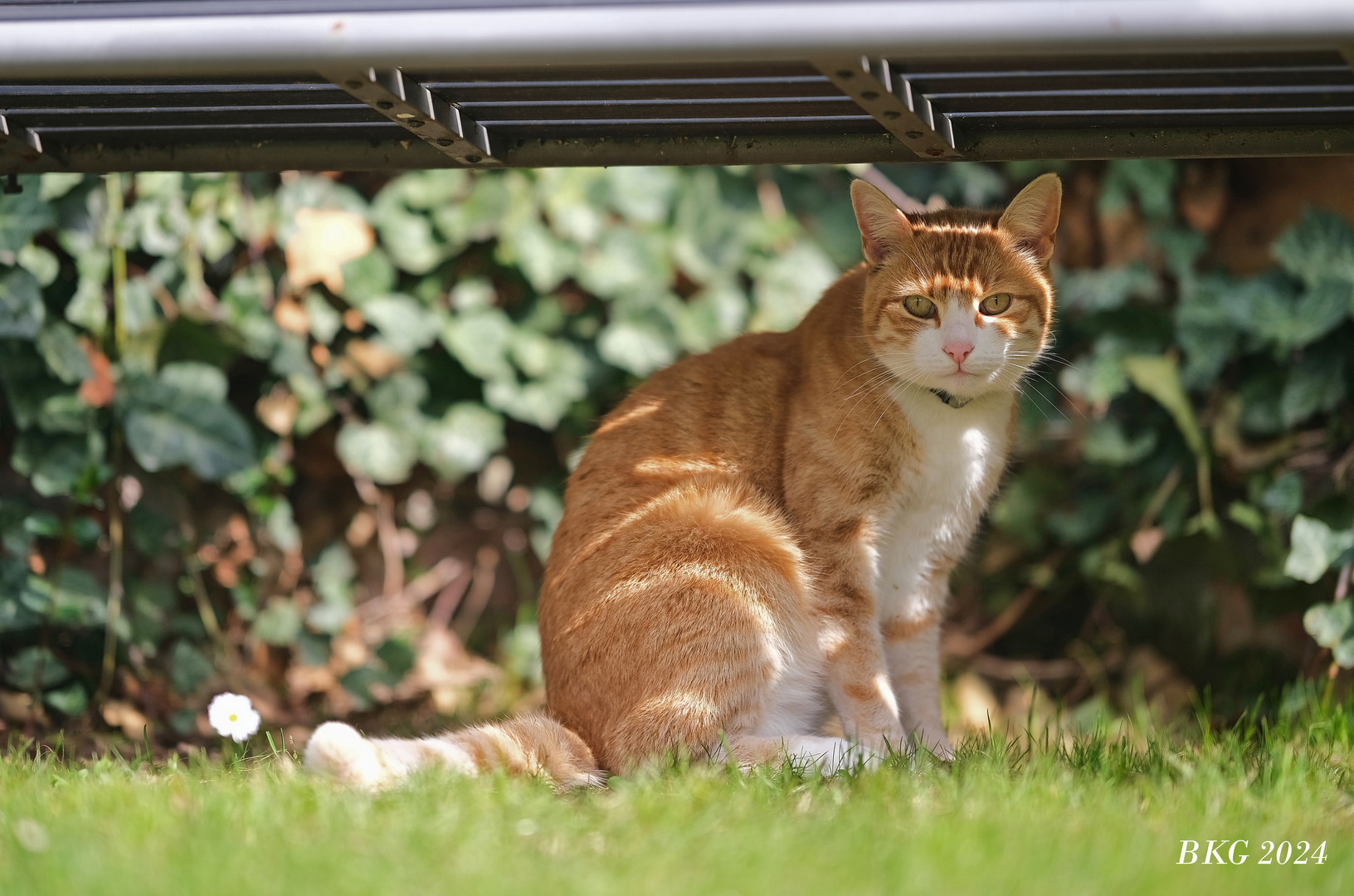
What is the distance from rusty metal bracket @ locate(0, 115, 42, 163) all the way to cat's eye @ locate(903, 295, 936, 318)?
2046 millimetres

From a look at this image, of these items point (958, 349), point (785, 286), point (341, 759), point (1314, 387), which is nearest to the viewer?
point (341, 759)

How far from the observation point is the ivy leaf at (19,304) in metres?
3.16

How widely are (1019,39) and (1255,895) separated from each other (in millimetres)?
1313

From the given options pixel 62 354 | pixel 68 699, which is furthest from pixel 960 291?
pixel 68 699

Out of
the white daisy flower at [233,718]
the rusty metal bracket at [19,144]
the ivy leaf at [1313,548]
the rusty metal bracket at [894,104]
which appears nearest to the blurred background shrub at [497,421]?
the ivy leaf at [1313,548]

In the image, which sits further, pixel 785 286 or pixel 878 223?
pixel 785 286

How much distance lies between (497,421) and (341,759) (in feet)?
6.78

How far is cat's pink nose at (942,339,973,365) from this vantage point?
2666mm

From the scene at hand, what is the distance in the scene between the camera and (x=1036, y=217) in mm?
2814

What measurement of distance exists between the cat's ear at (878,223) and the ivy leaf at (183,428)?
1.91 metres

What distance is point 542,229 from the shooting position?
4062 mm

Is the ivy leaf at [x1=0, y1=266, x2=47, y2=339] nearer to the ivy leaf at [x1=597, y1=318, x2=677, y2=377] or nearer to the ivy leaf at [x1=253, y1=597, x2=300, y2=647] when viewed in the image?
the ivy leaf at [x1=253, y1=597, x2=300, y2=647]

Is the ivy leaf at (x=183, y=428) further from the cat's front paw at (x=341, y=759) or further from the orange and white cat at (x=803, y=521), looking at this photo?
the cat's front paw at (x=341, y=759)

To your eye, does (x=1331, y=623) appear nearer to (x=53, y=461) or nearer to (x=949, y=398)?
(x=949, y=398)
